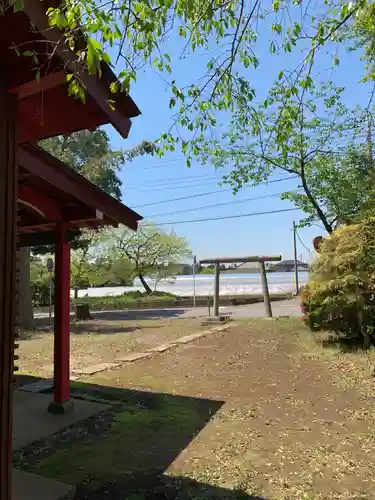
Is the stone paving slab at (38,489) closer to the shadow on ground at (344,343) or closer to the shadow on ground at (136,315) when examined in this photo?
the shadow on ground at (344,343)

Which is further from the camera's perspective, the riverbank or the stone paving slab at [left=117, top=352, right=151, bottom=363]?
the riverbank

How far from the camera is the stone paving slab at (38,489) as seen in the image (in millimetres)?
3411

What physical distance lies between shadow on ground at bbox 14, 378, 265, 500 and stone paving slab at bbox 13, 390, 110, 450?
12cm

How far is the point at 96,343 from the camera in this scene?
11.9m

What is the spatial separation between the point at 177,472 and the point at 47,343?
8717 mm

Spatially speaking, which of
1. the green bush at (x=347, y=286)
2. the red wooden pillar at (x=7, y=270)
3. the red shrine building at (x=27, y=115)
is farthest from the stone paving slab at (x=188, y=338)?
the red wooden pillar at (x=7, y=270)

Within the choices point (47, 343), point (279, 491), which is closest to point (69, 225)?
point (279, 491)

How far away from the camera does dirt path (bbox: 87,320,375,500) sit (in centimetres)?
382

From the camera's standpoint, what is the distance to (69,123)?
311 cm

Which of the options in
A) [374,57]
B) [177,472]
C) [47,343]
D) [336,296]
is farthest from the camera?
[47,343]

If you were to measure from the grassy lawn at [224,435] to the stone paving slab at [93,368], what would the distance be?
0.23m

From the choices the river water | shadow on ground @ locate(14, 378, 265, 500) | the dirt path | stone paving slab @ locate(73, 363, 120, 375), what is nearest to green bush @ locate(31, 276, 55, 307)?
the river water

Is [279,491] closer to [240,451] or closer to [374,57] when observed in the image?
[240,451]

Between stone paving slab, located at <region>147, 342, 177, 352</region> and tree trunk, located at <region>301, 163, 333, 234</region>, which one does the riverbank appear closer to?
tree trunk, located at <region>301, 163, 333, 234</region>
